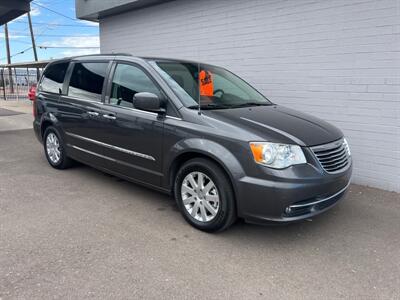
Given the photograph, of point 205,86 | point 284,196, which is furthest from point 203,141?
point 205,86

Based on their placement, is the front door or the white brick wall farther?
the white brick wall

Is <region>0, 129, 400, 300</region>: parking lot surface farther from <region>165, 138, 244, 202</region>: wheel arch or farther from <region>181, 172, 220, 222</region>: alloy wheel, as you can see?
<region>165, 138, 244, 202</region>: wheel arch

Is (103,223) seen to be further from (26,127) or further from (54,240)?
(26,127)

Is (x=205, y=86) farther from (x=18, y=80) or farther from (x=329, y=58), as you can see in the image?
(x=18, y=80)

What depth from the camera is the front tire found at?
10.6 feet

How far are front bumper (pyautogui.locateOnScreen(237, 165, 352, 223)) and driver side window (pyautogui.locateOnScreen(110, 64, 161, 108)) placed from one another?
5.31 ft

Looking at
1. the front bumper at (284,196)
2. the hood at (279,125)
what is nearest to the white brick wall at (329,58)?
the hood at (279,125)

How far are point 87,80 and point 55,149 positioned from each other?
150 cm

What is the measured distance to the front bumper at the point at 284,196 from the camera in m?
2.96

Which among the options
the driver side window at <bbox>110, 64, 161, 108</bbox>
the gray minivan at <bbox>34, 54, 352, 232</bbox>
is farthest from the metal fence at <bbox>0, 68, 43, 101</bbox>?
the driver side window at <bbox>110, 64, 161, 108</bbox>

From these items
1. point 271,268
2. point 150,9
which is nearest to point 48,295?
point 271,268

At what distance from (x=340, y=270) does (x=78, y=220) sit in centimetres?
267

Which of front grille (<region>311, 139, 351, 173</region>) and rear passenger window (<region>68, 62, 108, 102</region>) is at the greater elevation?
rear passenger window (<region>68, 62, 108, 102</region>)

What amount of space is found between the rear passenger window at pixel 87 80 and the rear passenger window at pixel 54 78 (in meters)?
0.35
